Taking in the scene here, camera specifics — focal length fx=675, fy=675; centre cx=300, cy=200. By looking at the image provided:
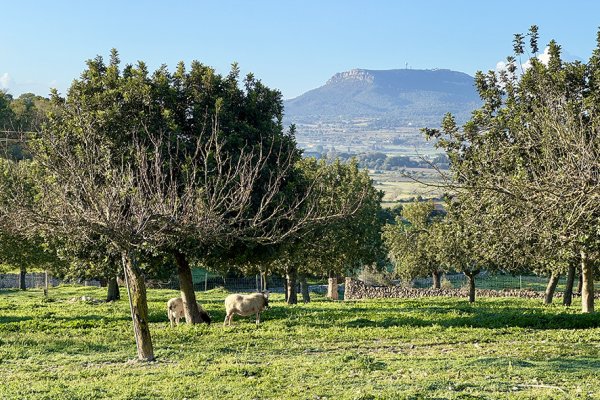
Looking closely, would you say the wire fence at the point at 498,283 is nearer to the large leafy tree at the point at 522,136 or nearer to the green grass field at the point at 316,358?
the large leafy tree at the point at 522,136

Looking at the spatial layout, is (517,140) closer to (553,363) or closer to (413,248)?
(553,363)

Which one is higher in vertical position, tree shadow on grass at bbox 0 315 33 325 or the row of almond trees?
the row of almond trees

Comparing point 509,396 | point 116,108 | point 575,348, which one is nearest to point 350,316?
point 575,348

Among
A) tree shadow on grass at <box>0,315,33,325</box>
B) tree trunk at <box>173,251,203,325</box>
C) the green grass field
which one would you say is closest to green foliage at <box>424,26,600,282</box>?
the green grass field

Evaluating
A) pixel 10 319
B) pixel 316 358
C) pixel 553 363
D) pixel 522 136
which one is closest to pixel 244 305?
pixel 316 358

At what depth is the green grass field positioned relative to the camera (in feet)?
42.2

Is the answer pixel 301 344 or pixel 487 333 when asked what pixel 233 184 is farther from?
pixel 487 333

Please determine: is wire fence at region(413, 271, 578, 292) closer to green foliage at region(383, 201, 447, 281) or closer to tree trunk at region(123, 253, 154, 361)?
green foliage at region(383, 201, 447, 281)

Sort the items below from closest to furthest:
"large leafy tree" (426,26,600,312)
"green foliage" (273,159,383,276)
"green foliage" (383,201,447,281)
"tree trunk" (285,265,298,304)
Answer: "large leafy tree" (426,26,600,312)
"green foliage" (273,159,383,276)
"tree trunk" (285,265,298,304)
"green foliage" (383,201,447,281)

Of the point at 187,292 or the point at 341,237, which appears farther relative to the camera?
the point at 341,237

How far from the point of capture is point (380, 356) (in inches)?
673

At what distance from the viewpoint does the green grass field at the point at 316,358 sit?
42.2ft

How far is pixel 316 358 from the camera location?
55.0 ft

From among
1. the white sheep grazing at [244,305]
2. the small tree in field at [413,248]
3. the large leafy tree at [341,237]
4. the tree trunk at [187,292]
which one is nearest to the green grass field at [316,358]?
the white sheep grazing at [244,305]
